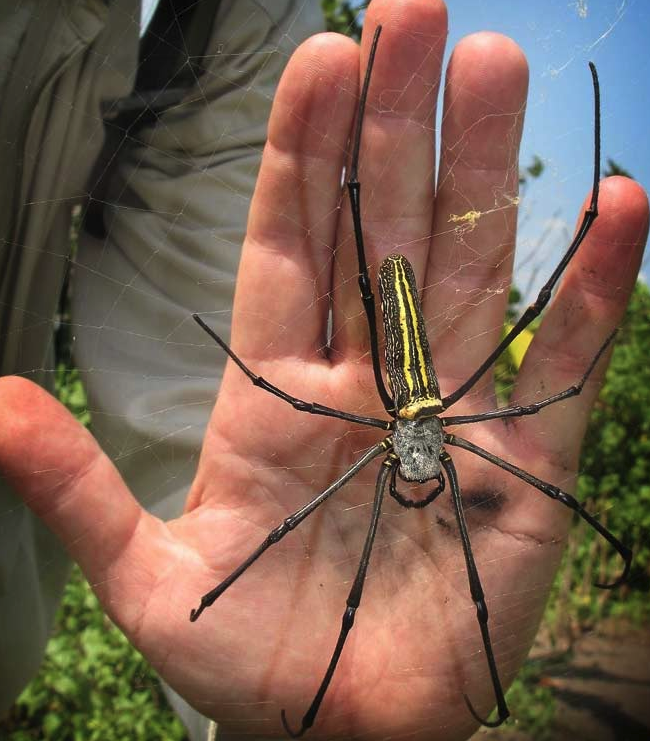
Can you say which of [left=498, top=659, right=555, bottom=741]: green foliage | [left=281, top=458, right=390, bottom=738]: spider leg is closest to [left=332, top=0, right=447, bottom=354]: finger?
[left=281, top=458, right=390, bottom=738]: spider leg

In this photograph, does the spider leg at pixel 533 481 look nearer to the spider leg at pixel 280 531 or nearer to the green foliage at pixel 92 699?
the spider leg at pixel 280 531

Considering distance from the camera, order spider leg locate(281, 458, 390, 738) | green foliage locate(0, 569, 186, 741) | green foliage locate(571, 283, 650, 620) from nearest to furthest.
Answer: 1. spider leg locate(281, 458, 390, 738)
2. green foliage locate(0, 569, 186, 741)
3. green foliage locate(571, 283, 650, 620)

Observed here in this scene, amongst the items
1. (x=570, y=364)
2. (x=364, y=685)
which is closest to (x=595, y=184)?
(x=570, y=364)

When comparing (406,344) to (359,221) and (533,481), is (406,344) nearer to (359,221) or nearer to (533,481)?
(359,221)

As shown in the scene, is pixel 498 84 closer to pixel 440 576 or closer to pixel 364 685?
pixel 440 576

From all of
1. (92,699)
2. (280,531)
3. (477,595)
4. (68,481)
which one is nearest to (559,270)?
(477,595)

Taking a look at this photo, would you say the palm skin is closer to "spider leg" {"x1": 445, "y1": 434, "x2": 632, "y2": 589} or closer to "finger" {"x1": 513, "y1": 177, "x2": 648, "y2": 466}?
"finger" {"x1": 513, "y1": 177, "x2": 648, "y2": 466}

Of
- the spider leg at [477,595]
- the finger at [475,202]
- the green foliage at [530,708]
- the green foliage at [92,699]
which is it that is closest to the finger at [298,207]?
the finger at [475,202]

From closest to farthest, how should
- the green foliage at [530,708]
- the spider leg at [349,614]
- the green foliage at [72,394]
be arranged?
the spider leg at [349,614], the green foliage at [72,394], the green foliage at [530,708]
